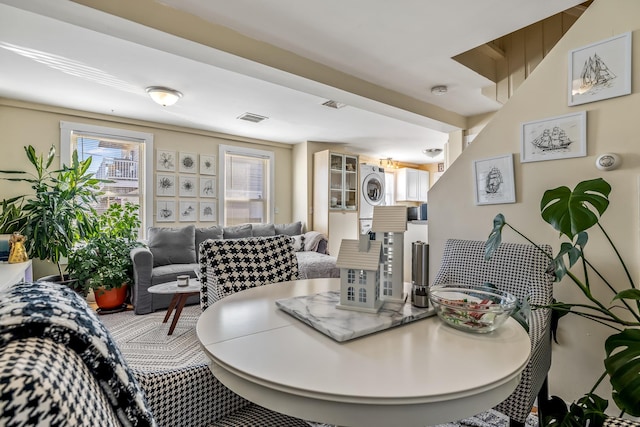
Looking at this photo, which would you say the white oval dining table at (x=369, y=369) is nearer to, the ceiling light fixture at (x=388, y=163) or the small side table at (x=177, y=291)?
the small side table at (x=177, y=291)

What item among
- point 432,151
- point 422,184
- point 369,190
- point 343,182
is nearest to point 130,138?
point 343,182

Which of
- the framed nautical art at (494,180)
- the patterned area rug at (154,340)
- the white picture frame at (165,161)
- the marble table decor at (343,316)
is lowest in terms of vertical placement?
the patterned area rug at (154,340)

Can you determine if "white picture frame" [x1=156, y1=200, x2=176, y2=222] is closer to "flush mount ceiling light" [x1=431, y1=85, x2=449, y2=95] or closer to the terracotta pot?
the terracotta pot

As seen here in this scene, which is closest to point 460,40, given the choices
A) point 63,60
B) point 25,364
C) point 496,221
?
point 496,221

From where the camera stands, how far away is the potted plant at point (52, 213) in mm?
3061

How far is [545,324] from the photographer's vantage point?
4.32 ft

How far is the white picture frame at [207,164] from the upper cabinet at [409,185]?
444cm

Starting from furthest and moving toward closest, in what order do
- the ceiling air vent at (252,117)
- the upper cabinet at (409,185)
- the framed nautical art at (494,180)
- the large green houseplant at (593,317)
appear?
the upper cabinet at (409,185), the ceiling air vent at (252,117), the framed nautical art at (494,180), the large green houseplant at (593,317)

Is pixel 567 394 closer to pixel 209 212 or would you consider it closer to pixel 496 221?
pixel 496 221

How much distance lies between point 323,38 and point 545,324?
212 centimetres

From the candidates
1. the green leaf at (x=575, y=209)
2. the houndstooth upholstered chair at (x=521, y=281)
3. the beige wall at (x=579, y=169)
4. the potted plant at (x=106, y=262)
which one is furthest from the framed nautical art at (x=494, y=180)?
the potted plant at (x=106, y=262)

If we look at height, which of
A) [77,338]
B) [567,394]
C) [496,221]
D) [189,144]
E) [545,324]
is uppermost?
[189,144]

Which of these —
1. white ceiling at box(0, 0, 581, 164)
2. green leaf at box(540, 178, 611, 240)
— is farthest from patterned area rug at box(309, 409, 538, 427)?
white ceiling at box(0, 0, 581, 164)

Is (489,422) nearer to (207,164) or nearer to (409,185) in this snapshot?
(207,164)
